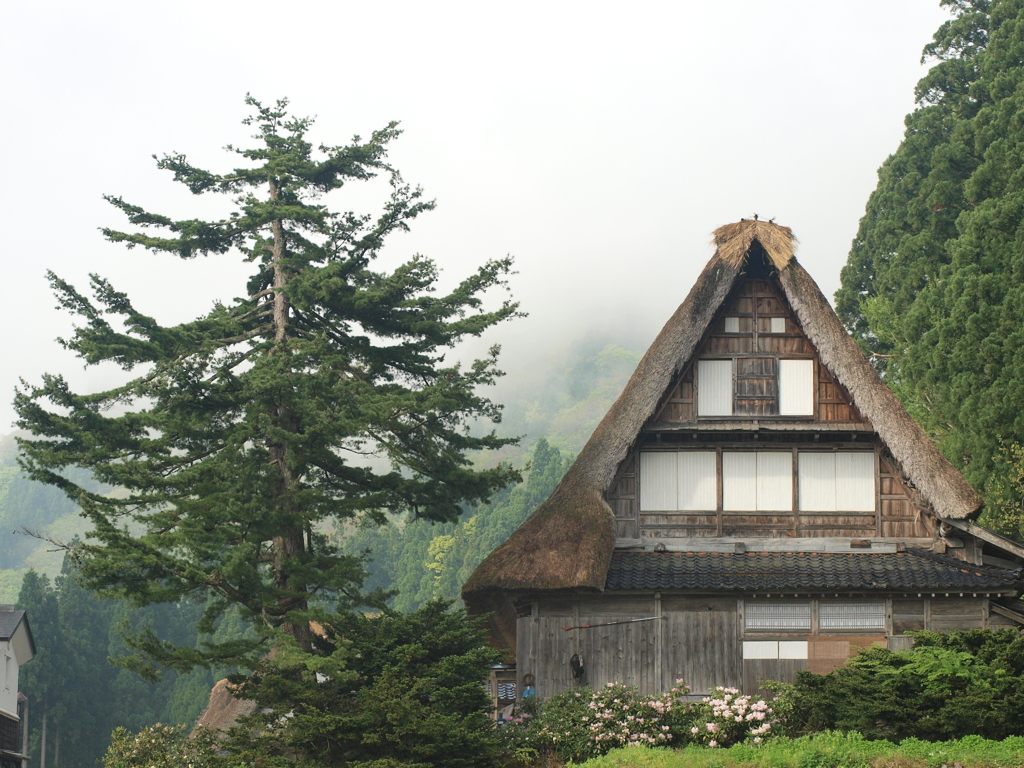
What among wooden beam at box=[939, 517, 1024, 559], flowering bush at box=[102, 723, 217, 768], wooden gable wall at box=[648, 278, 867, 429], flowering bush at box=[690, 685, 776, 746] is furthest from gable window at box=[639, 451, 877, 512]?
flowering bush at box=[102, 723, 217, 768]

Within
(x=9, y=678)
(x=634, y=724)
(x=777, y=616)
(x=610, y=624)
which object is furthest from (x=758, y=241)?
(x=9, y=678)

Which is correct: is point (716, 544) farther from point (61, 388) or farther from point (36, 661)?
point (36, 661)

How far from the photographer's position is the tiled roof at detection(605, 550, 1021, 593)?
56.6 feet

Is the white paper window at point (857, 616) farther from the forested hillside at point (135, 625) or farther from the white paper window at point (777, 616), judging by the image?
the forested hillside at point (135, 625)

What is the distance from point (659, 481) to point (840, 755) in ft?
22.5

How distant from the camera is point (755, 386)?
19.2 m

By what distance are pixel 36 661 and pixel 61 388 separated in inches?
1824

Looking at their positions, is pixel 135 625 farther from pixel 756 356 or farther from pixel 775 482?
pixel 756 356

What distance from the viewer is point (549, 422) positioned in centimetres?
19088

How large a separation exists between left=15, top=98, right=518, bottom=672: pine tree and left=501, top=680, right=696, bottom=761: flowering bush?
3.73m

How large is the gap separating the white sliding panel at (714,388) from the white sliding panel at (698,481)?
82 centimetres

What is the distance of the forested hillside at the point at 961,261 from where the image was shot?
84.4 ft

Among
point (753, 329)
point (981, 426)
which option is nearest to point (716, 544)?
point (753, 329)

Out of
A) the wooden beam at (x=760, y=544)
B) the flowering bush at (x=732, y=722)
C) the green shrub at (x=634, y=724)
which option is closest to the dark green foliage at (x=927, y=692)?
the flowering bush at (x=732, y=722)
